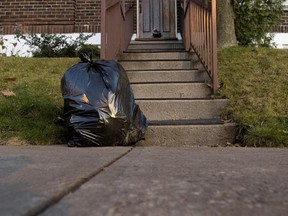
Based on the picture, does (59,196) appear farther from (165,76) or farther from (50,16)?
(50,16)

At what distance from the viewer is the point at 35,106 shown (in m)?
4.48

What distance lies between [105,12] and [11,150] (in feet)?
8.28

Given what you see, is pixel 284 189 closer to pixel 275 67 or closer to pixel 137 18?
pixel 275 67

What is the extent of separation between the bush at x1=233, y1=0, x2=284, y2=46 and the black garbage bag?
15.8 ft

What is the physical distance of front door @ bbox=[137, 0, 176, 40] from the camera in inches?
397

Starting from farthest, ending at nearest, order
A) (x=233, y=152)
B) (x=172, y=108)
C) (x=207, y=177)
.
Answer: (x=172, y=108) < (x=233, y=152) < (x=207, y=177)

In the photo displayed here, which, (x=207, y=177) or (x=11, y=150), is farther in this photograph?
(x=11, y=150)

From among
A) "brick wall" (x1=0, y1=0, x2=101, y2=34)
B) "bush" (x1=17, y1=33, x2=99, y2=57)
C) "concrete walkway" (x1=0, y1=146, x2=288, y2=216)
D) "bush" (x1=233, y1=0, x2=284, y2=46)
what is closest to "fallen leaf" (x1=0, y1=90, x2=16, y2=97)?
"concrete walkway" (x1=0, y1=146, x2=288, y2=216)

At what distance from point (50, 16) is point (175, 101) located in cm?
600

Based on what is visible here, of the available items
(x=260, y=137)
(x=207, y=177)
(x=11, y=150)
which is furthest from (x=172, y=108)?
(x=207, y=177)

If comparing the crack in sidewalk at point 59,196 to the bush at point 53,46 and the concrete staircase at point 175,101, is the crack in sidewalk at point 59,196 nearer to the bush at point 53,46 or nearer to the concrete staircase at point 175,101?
the concrete staircase at point 175,101

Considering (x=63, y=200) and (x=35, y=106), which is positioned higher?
(x=35, y=106)

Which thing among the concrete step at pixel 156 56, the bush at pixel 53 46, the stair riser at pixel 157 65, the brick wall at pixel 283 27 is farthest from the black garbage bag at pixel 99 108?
the brick wall at pixel 283 27

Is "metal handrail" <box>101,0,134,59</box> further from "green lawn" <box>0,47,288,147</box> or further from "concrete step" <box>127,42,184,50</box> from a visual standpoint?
"concrete step" <box>127,42,184,50</box>
